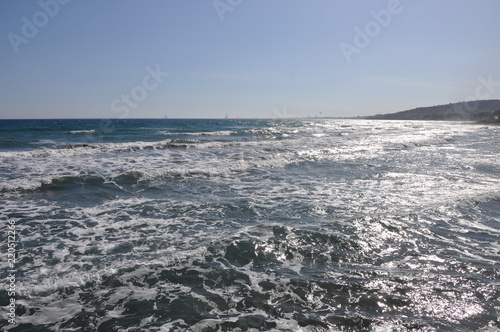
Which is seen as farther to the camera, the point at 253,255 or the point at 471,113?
the point at 471,113

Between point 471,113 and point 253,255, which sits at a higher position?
point 471,113

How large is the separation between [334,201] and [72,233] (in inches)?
291

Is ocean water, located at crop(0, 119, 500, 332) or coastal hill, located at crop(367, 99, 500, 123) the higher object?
coastal hill, located at crop(367, 99, 500, 123)

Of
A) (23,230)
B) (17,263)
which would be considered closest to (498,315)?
(17,263)

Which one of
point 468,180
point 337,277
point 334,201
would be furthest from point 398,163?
point 337,277

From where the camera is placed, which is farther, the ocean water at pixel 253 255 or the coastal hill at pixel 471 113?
the coastal hill at pixel 471 113

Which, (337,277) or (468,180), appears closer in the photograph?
(337,277)

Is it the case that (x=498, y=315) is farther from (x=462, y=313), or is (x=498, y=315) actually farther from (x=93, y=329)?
(x=93, y=329)

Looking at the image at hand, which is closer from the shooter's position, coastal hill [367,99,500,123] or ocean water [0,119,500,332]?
ocean water [0,119,500,332]

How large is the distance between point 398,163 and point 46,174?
61.7ft

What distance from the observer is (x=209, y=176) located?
47.5 ft

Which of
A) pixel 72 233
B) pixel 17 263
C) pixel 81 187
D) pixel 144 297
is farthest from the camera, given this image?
pixel 81 187

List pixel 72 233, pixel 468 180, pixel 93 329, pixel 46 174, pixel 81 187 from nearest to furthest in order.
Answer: pixel 93 329 < pixel 72 233 < pixel 81 187 < pixel 468 180 < pixel 46 174

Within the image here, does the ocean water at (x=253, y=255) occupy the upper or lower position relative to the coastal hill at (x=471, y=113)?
lower
